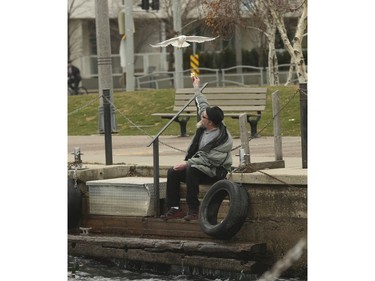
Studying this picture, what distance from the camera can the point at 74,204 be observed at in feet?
34.0

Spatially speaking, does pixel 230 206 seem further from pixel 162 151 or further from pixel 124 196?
pixel 162 151

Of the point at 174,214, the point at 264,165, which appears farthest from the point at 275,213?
the point at 174,214

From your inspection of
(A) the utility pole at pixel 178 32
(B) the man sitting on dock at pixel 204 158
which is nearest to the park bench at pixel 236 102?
(B) the man sitting on dock at pixel 204 158

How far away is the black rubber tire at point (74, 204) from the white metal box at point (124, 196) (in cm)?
9

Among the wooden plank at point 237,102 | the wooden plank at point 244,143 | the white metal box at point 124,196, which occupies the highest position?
the wooden plank at point 237,102

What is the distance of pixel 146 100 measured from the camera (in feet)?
67.2

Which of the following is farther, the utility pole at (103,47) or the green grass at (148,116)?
the utility pole at (103,47)

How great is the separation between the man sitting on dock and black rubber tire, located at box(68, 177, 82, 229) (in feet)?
3.62

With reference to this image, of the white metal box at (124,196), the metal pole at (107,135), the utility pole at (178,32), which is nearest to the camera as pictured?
the white metal box at (124,196)

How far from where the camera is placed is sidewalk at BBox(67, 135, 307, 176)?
34.4 ft

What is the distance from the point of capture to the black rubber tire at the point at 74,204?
10.3m

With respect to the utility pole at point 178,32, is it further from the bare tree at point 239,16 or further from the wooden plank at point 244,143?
the wooden plank at point 244,143

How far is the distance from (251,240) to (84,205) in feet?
6.56
